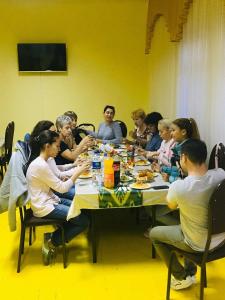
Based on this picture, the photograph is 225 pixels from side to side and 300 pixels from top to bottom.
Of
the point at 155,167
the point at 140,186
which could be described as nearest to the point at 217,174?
the point at 140,186

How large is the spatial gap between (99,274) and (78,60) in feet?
14.8

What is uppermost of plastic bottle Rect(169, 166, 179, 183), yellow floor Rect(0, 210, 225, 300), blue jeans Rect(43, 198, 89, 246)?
plastic bottle Rect(169, 166, 179, 183)

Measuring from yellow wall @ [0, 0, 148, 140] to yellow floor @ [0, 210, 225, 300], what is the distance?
3.56 meters

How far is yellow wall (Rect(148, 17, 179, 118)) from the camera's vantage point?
14.9 ft

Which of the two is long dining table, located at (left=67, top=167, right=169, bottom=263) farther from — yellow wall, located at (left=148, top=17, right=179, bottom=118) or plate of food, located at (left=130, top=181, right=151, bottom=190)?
yellow wall, located at (left=148, top=17, right=179, bottom=118)

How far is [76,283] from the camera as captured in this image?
7.76 feet

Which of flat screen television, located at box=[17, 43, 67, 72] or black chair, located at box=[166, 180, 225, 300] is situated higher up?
flat screen television, located at box=[17, 43, 67, 72]

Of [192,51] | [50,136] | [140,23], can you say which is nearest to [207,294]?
[50,136]

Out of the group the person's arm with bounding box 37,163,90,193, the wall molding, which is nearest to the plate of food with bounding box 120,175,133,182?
the person's arm with bounding box 37,163,90,193

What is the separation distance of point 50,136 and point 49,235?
32.6 inches

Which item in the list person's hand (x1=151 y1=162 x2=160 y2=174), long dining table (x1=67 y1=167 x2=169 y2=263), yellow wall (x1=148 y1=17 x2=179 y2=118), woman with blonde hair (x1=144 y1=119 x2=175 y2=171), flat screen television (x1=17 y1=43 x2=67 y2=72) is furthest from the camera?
flat screen television (x1=17 y1=43 x2=67 y2=72)

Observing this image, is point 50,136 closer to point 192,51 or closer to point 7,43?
point 192,51

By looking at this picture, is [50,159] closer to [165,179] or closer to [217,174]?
[165,179]

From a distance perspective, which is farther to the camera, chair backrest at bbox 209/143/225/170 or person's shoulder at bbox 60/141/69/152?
person's shoulder at bbox 60/141/69/152
